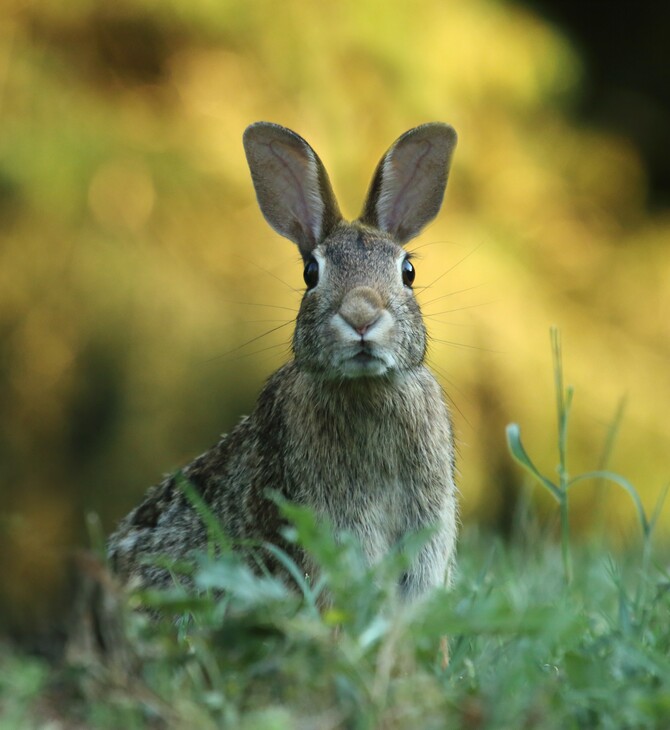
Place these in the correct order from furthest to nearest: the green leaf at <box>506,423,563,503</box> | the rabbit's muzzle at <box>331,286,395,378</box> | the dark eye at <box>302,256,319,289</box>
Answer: the dark eye at <box>302,256,319,289</box>, the rabbit's muzzle at <box>331,286,395,378</box>, the green leaf at <box>506,423,563,503</box>

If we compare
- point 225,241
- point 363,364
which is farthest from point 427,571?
point 225,241

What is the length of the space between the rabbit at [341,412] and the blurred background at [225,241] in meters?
2.05

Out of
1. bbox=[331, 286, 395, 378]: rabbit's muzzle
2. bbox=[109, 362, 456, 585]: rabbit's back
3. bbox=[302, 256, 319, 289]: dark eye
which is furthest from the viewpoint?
bbox=[302, 256, 319, 289]: dark eye

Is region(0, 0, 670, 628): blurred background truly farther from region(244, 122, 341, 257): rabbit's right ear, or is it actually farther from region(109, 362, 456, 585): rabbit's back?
region(109, 362, 456, 585): rabbit's back

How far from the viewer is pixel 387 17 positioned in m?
6.63

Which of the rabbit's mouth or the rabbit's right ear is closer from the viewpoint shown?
the rabbit's mouth

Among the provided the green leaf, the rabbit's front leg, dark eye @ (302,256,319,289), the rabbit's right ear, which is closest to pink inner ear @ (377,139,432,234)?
the rabbit's right ear

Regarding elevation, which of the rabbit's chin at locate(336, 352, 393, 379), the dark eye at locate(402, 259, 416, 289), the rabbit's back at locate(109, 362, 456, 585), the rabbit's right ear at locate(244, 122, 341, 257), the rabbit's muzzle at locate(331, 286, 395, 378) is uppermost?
the rabbit's right ear at locate(244, 122, 341, 257)

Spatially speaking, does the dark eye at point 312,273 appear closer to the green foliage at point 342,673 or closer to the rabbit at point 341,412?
the rabbit at point 341,412

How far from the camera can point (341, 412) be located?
10.8 feet

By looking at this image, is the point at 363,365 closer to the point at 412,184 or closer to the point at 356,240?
the point at 356,240

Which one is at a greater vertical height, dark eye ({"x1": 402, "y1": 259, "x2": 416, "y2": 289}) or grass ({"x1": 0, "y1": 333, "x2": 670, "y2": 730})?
dark eye ({"x1": 402, "y1": 259, "x2": 416, "y2": 289})

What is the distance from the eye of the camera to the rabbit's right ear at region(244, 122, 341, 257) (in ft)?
12.0

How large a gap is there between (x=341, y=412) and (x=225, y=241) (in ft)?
10.9
